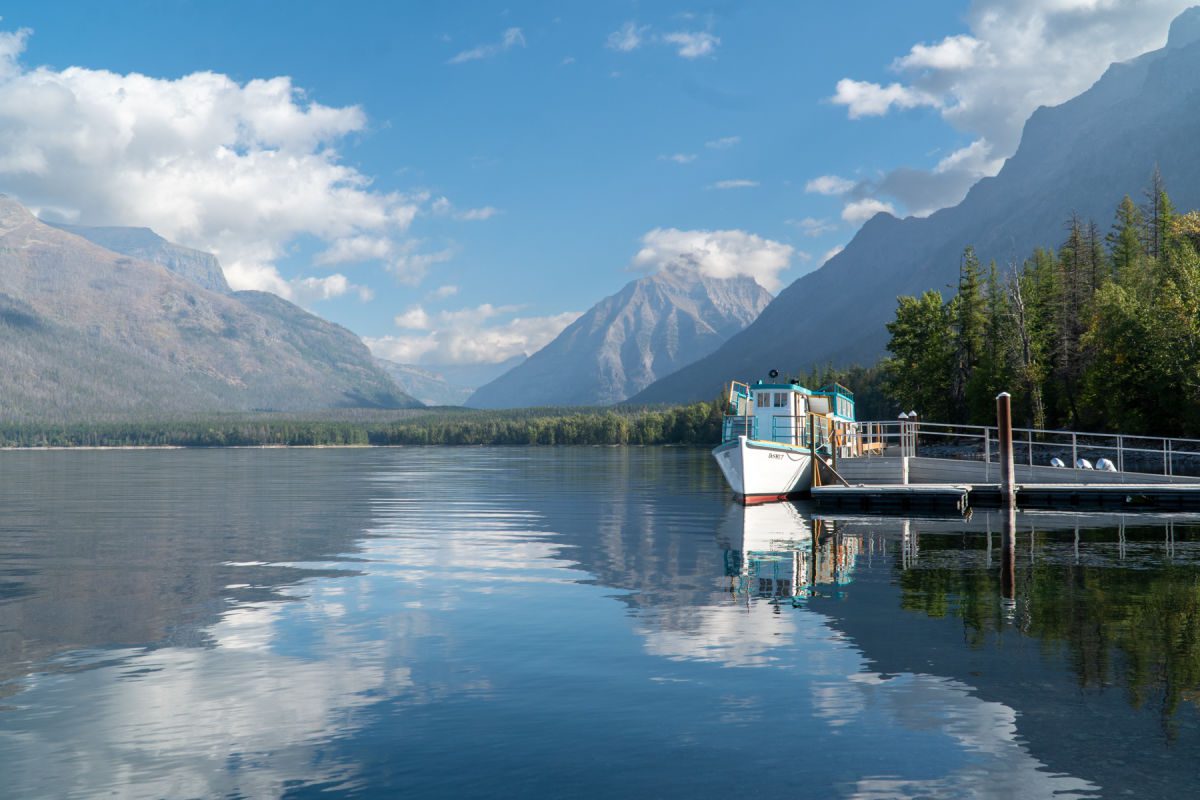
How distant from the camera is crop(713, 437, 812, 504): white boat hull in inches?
2135

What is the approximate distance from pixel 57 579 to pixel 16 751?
1712 centimetres

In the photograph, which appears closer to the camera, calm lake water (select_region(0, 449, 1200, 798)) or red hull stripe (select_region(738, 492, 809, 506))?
calm lake water (select_region(0, 449, 1200, 798))

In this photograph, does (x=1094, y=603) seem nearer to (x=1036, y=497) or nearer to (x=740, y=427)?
(x=1036, y=497)

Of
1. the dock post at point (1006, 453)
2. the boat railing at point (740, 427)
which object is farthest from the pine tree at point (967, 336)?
the dock post at point (1006, 453)

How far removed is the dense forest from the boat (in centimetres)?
3179

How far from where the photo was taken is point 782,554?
32062mm

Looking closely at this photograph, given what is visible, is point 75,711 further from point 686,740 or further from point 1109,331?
point 1109,331

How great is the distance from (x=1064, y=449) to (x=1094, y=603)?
7017cm

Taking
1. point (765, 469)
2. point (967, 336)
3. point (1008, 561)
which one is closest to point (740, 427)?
point (765, 469)

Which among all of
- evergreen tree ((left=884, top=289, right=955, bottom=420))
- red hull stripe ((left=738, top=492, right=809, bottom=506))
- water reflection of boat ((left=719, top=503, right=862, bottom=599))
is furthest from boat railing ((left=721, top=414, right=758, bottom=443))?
evergreen tree ((left=884, top=289, right=955, bottom=420))

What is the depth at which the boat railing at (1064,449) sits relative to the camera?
5566 centimetres

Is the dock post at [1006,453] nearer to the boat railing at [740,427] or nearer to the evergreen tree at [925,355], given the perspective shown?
the boat railing at [740,427]

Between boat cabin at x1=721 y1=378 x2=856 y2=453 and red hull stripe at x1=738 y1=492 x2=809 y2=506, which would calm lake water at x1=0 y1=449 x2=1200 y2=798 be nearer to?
red hull stripe at x1=738 y1=492 x2=809 y2=506

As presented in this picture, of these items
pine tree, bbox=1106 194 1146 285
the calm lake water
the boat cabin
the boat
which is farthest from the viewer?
pine tree, bbox=1106 194 1146 285
